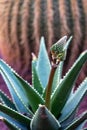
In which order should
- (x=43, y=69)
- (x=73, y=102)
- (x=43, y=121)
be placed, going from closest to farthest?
(x=43, y=121), (x=73, y=102), (x=43, y=69)

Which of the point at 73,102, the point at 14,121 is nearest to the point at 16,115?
the point at 14,121

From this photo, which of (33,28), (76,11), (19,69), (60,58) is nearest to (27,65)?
(19,69)

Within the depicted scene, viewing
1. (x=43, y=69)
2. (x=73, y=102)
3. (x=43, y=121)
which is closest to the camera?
(x=43, y=121)

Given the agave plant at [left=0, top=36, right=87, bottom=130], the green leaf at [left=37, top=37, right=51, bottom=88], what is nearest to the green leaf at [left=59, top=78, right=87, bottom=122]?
the agave plant at [left=0, top=36, right=87, bottom=130]

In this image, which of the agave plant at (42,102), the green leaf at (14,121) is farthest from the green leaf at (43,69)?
the green leaf at (14,121)

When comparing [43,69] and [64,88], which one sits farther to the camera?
[43,69]

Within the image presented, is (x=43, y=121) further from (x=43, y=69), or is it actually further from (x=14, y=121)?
(x=43, y=69)
